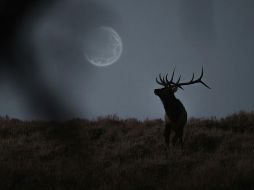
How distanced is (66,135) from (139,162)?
7658 millimetres

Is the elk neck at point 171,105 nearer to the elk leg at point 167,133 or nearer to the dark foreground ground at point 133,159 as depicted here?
the elk leg at point 167,133

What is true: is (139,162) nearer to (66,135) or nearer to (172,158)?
(172,158)

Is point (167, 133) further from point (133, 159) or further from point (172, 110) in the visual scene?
point (133, 159)

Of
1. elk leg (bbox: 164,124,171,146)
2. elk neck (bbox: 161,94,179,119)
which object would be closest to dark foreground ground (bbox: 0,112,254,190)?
elk leg (bbox: 164,124,171,146)

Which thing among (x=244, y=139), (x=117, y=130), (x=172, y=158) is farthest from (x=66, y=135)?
(x=117, y=130)

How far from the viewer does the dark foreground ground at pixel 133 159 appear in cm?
679

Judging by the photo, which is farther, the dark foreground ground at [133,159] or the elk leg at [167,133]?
the elk leg at [167,133]

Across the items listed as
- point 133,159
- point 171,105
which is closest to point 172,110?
point 171,105

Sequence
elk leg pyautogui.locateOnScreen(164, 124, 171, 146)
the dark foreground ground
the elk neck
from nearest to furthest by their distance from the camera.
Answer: the dark foreground ground, elk leg pyautogui.locateOnScreen(164, 124, 171, 146), the elk neck

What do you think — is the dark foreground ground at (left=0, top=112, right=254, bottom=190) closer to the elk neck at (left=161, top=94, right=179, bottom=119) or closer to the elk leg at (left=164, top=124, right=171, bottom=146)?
the elk leg at (left=164, top=124, right=171, bottom=146)

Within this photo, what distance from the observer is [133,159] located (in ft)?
31.9

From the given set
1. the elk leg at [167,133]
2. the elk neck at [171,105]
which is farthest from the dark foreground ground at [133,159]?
the elk neck at [171,105]

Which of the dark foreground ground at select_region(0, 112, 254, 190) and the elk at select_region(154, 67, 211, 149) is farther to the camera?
the elk at select_region(154, 67, 211, 149)

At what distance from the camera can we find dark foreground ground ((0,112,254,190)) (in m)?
6.79
